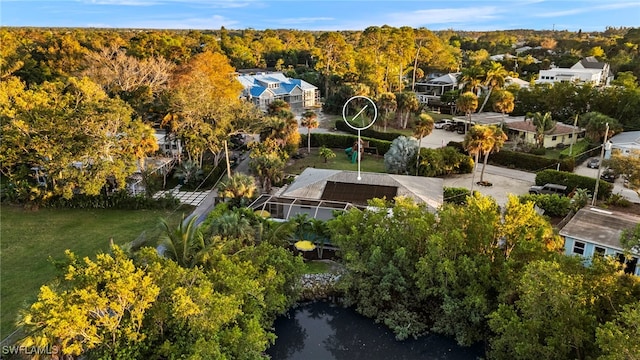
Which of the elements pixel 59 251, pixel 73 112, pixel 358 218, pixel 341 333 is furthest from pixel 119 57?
pixel 341 333

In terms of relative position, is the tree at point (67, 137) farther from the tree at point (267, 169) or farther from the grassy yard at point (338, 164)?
the grassy yard at point (338, 164)

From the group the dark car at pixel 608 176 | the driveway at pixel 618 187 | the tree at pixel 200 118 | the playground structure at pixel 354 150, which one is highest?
the tree at pixel 200 118

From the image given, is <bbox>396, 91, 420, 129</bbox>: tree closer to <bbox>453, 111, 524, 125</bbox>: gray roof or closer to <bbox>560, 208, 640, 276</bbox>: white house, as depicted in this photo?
<bbox>453, 111, 524, 125</bbox>: gray roof

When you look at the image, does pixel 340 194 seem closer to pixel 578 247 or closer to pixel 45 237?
pixel 578 247

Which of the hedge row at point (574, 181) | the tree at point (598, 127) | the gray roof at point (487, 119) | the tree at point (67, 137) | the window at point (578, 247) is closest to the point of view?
the window at point (578, 247)

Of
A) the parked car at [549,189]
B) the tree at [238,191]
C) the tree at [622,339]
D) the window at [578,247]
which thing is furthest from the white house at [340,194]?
the tree at [622,339]

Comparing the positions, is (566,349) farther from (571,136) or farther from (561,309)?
(571,136)

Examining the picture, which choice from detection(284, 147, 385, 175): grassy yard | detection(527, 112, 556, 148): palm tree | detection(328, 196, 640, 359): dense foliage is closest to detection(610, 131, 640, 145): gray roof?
detection(527, 112, 556, 148): palm tree
